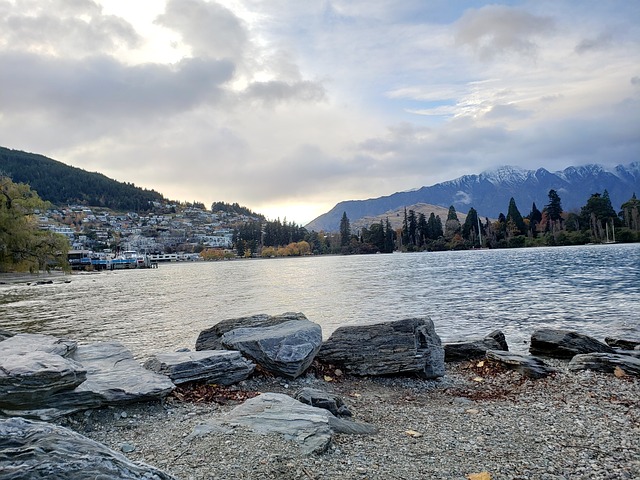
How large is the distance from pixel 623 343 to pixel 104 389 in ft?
62.6

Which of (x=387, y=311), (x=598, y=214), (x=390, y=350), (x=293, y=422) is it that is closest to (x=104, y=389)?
(x=293, y=422)

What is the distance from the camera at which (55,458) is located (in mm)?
3898

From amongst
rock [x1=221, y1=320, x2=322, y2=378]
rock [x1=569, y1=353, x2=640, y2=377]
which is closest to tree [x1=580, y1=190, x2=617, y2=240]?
rock [x1=569, y1=353, x2=640, y2=377]

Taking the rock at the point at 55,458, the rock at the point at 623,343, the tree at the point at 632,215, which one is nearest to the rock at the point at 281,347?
the rock at the point at 55,458

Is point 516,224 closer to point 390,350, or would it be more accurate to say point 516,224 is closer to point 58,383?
point 390,350

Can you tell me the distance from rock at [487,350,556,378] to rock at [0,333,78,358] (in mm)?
13319

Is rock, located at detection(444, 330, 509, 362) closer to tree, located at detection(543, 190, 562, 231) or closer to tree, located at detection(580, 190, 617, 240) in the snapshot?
tree, located at detection(580, 190, 617, 240)

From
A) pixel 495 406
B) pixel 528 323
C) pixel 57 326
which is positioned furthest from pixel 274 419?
pixel 57 326

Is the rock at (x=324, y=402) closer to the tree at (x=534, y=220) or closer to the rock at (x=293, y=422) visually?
the rock at (x=293, y=422)

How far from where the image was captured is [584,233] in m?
165

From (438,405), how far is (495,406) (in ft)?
4.41

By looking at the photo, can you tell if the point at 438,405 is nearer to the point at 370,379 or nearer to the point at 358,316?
the point at 370,379

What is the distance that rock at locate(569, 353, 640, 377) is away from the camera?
13.2m

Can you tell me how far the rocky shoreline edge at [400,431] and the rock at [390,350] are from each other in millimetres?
346
